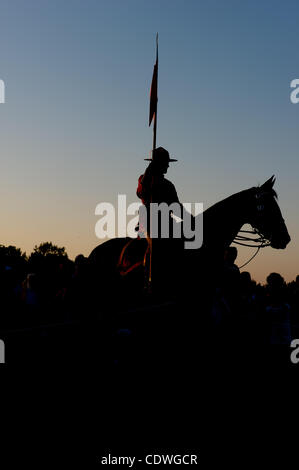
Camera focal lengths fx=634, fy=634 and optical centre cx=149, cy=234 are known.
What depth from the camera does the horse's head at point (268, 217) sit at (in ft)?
32.8

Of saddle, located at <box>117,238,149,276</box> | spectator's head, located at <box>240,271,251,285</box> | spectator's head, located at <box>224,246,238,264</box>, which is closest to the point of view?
saddle, located at <box>117,238,149,276</box>

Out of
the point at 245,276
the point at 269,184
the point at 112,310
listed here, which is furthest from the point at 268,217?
the point at 245,276

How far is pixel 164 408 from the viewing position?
297 inches

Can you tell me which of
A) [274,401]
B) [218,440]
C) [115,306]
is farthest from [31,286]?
[218,440]

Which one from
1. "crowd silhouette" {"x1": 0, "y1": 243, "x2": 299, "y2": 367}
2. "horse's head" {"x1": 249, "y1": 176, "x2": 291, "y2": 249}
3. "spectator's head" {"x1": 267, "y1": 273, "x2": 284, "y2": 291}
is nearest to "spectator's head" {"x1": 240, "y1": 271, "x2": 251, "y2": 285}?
"crowd silhouette" {"x1": 0, "y1": 243, "x2": 299, "y2": 367}

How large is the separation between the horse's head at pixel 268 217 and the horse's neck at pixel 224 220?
0.62 ft

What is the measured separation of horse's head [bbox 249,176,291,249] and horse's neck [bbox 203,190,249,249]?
7.4 inches

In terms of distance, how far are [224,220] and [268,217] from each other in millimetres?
877

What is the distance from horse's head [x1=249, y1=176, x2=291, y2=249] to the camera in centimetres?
1000

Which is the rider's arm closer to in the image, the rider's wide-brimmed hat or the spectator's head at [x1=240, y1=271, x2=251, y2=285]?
the rider's wide-brimmed hat

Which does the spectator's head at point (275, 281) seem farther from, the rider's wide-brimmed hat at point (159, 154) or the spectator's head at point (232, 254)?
the rider's wide-brimmed hat at point (159, 154)

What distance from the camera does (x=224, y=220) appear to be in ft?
31.7
